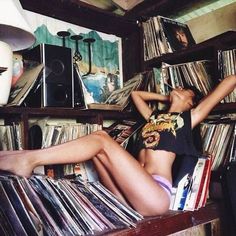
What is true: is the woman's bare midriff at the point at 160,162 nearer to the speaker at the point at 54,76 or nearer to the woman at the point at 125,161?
the woman at the point at 125,161

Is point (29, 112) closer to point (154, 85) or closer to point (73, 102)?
point (73, 102)

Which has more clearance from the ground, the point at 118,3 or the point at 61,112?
the point at 118,3

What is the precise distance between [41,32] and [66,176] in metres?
1.01

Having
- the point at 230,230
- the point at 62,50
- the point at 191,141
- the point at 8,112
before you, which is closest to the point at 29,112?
the point at 8,112

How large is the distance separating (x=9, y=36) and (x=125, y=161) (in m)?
0.86

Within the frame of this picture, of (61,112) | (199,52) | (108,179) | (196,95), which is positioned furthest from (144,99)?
(108,179)

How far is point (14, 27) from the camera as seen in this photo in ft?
4.93

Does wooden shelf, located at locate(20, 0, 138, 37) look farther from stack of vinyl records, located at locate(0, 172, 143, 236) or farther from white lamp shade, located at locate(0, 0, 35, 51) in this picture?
stack of vinyl records, located at locate(0, 172, 143, 236)

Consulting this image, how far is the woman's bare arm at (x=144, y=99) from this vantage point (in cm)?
208

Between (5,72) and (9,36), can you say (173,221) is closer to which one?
(5,72)

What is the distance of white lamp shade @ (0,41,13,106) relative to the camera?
143 cm

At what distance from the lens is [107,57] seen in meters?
2.46

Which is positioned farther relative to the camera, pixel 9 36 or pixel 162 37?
pixel 162 37

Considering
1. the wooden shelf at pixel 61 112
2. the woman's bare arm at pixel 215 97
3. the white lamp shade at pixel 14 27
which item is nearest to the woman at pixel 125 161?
the woman's bare arm at pixel 215 97
